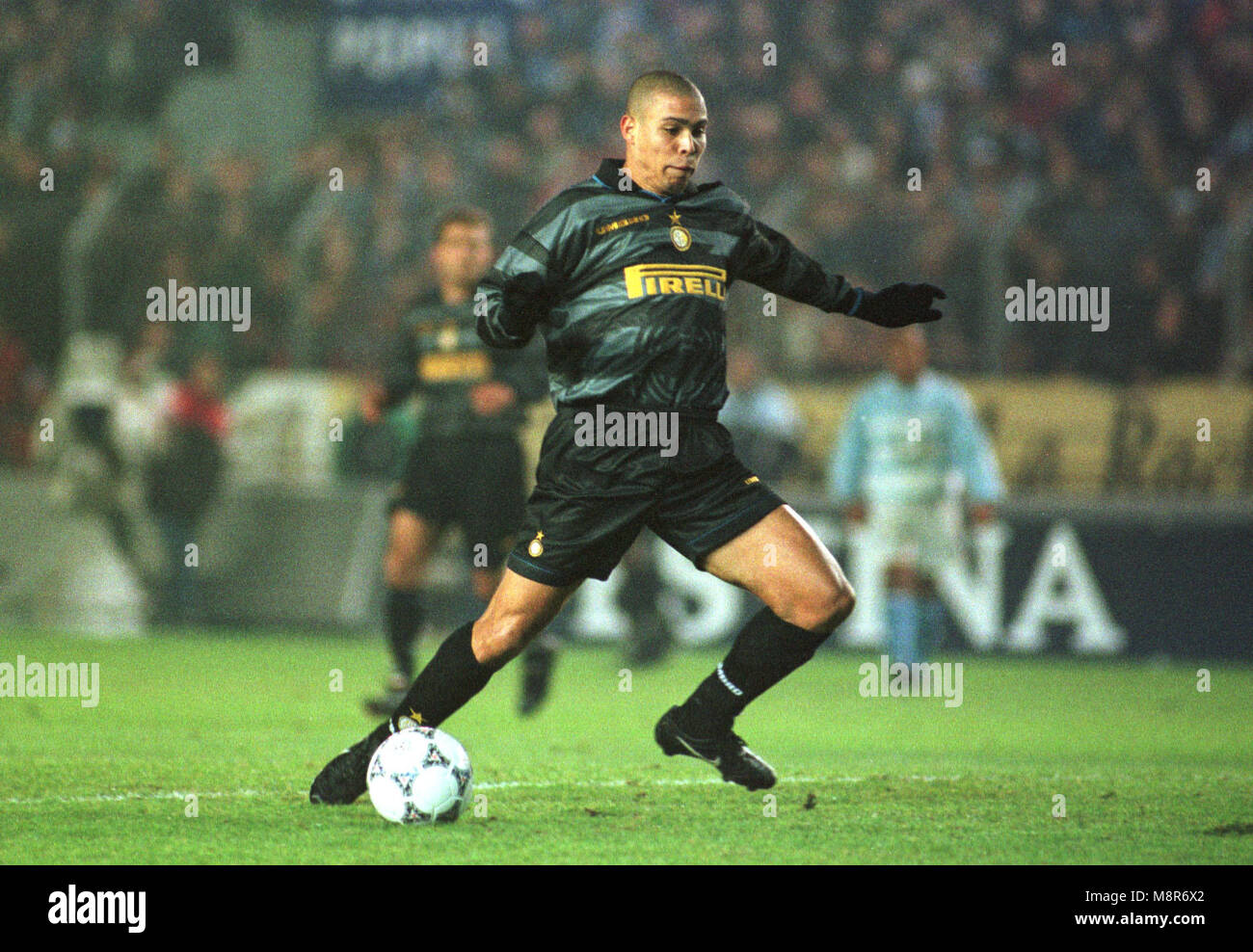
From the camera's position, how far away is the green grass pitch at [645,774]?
516 cm

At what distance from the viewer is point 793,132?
15023 mm

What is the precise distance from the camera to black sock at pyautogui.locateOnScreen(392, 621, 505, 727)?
5465 millimetres

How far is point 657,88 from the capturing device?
5.36 m

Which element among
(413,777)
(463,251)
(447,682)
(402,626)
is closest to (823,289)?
(447,682)

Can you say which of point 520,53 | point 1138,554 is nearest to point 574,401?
point 1138,554

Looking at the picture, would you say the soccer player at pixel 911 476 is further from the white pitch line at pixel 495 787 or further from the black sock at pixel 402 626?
the white pitch line at pixel 495 787

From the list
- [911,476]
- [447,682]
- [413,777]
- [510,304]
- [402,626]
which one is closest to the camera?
[510,304]

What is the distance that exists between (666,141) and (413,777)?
2124 mm

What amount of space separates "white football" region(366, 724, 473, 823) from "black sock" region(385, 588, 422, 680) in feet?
10.1

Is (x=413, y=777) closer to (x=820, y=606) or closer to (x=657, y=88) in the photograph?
(x=820, y=606)

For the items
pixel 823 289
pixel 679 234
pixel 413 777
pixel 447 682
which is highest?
pixel 679 234

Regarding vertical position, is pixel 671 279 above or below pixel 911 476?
above

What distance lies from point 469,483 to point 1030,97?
26.7ft

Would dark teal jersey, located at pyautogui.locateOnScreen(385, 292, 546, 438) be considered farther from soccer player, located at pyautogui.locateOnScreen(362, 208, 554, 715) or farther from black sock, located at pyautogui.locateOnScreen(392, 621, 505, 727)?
black sock, located at pyautogui.locateOnScreen(392, 621, 505, 727)
